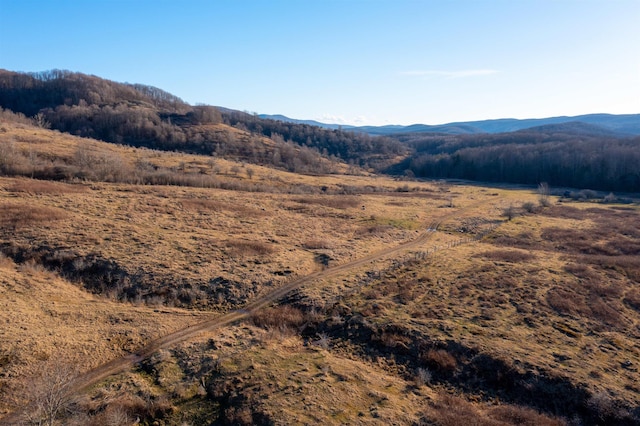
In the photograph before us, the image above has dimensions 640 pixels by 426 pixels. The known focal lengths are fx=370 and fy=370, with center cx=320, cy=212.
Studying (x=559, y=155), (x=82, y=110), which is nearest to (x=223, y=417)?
(x=559, y=155)

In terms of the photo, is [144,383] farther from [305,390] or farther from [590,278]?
[590,278]

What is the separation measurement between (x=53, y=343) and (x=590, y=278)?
4479 cm

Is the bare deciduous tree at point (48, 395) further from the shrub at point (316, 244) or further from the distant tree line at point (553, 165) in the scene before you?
the distant tree line at point (553, 165)

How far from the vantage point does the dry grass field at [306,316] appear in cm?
1852

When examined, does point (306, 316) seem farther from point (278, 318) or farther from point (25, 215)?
point (25, 215)

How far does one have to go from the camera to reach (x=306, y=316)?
1097 inches

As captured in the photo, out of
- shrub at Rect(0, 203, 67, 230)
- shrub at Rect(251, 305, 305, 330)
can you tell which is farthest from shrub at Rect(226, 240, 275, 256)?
shrub at Rect(0, 203, 67, 230)

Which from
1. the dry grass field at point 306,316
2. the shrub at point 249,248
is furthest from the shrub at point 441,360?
the shrub at point 249,248

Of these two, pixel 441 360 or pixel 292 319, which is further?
pixel 292 319

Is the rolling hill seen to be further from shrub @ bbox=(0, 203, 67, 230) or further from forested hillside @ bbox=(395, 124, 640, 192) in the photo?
forested hillside @ bbox=(395, 124, 640, 192)

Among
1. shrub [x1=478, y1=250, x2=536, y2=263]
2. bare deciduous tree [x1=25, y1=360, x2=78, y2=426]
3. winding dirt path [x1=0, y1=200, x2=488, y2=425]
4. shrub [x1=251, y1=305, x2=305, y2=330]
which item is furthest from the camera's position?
shrub [x1=478, y1=250, x2=536, y2=263]

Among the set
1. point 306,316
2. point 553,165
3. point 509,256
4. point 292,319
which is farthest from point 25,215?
point 553,165

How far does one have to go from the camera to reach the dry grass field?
60.7 feet

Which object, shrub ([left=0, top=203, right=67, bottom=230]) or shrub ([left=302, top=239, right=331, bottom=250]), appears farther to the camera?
shrub ([left=302, top=239, right=331, bottom=250])
